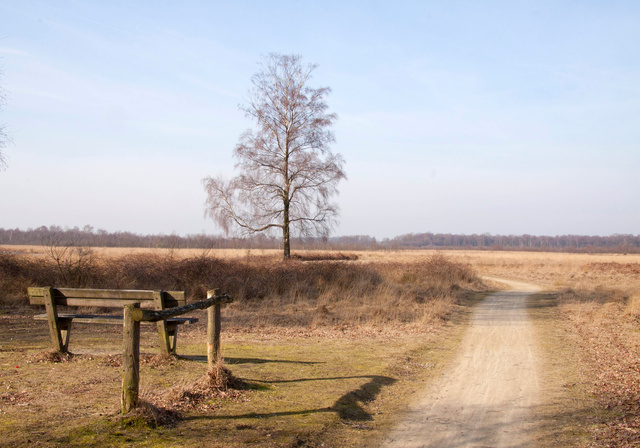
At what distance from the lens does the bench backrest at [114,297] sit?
688 cm

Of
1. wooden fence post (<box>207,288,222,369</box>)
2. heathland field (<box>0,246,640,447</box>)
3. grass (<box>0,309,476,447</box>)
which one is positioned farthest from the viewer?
wooden fence post (<box>207,288,222,369</box>)

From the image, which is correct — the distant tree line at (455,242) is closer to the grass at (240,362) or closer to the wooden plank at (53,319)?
the grass at (240,362)

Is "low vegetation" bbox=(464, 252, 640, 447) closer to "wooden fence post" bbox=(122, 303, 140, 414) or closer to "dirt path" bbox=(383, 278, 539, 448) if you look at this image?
"dirt path" bbox=(383, 278, 539, 448)

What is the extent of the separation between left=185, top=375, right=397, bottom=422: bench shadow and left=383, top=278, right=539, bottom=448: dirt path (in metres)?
0.56

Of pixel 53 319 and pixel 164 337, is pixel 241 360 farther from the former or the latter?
pixel 53 319

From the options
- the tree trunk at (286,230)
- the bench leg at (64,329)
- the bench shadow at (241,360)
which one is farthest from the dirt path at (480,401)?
the tree trunk at (286,230)

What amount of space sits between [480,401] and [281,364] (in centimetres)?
320

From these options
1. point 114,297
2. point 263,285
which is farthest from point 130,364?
point 263,285

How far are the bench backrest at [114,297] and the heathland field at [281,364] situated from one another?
0.94 metres

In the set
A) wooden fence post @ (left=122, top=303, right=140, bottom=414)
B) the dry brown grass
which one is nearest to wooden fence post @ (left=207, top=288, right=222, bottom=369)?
wooden fence post @ (left=122, top=303, right=140, bottom=414)

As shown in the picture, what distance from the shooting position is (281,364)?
8.23 meters

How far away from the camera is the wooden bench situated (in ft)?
22.6

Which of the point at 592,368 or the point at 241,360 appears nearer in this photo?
the point at 241,360

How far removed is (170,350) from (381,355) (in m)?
3.82
